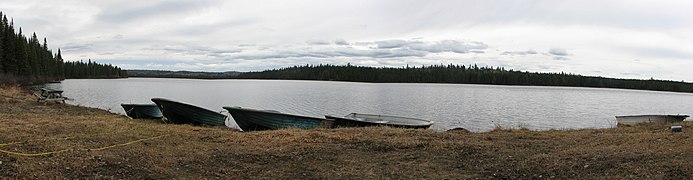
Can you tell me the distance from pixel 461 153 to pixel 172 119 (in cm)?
1267

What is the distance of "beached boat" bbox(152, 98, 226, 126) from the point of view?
1770 cm

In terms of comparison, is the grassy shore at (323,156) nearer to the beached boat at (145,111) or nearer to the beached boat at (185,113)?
the beached boat at (185,113)

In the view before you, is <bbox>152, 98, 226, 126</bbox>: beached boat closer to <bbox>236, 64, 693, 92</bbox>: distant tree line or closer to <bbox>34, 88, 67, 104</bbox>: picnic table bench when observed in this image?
<bbox>34, 88, 67, 104</bbox>: picnic table bench

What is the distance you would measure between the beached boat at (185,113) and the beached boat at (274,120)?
2045 mm

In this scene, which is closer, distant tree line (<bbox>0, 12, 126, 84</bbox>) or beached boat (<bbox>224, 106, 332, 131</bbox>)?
beached boat (<bbox>224, 106, 332, 131</bbox>)

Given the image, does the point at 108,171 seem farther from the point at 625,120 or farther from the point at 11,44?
the point at 11,44

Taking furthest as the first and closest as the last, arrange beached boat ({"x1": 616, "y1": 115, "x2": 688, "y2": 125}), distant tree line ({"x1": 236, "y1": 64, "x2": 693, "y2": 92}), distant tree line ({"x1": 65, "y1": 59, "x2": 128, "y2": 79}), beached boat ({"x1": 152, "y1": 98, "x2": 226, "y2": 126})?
1. distant tree line ({"x1": 236, "y1": 64, "x2": 693, "y2": 92})
2. distant tree line ({"x1": 65, "y1": 59, "x2": 128, "y2": 79})
3. beached boat ({"x1": 616, "y1": 115, "x2": 688, "y2": 125})
4. beached boat ({"x1": 152, "y1": 98, "x2": 226, "y2": 126})

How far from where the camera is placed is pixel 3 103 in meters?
20.7

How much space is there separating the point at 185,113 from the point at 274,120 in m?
3.94

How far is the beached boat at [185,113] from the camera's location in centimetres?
1770

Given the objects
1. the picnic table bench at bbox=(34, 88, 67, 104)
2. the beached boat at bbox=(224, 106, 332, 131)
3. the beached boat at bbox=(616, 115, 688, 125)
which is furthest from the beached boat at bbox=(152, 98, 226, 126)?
the beached boat at bbox=(616, 115, 688, 125)

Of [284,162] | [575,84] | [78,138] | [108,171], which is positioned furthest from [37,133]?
[575,84]

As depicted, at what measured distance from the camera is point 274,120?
1619 cm

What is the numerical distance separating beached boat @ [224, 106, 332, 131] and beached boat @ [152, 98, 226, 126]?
6.71 feet
